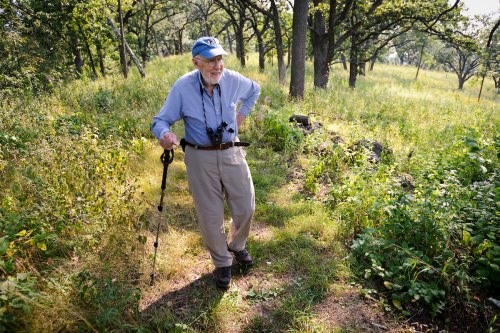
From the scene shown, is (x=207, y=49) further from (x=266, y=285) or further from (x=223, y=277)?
(x=266, y=285)

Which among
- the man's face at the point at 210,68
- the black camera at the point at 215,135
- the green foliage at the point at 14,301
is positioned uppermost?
the man's face at the point at 210,68

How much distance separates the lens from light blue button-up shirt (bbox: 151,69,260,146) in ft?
9.22

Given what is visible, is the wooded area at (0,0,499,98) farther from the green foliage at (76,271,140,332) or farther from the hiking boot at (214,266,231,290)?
the green foliage at (76,271,140,332)

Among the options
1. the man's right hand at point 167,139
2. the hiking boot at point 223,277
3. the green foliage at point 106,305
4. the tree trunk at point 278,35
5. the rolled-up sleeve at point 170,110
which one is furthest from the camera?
the tree trunk at point 278,35

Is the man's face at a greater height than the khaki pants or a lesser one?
greater

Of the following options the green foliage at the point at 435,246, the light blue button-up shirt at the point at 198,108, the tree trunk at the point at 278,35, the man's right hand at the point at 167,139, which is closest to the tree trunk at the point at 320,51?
the tree trunk at the point at 278,35

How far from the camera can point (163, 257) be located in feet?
11.8

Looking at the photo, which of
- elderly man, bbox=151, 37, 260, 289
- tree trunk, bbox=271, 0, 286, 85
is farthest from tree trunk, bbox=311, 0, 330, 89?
elderly man, bbox=151, 37, 260, 289

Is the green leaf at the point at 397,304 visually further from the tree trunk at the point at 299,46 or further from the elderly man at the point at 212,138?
the tree trunk at the point at 299,46

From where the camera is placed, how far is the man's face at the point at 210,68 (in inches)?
109

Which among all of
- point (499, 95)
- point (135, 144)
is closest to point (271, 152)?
point (135, 144)

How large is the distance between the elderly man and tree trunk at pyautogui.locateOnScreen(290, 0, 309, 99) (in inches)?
254

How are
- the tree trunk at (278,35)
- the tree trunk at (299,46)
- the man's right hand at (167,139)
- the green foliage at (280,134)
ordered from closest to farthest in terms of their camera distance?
the man's right hand at (167,139)
the green foliage at (280,134)
the tree trunk at (299,46)
the tree trunk at (278,35)

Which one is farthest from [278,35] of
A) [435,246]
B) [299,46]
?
[435,246]
